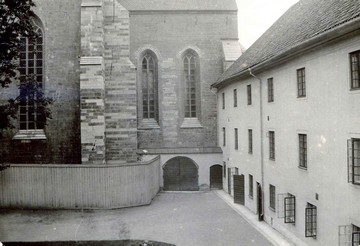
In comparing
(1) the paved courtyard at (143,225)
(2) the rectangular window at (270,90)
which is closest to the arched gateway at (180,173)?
(1) the paved courtyard at (143,225)

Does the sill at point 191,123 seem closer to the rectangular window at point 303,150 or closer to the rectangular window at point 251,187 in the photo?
the rectangular window at point 251,187

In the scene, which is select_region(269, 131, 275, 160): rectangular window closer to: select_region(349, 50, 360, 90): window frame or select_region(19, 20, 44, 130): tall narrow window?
select_region(349, 50, 360, 90): window frame

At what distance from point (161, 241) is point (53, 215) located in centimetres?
682

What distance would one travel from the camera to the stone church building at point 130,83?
22266mm

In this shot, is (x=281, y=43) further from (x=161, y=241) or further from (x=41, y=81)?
(x=41, y=81)

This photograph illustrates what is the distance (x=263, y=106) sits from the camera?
17.7 meters

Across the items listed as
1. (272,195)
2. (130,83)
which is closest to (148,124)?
(130,83)

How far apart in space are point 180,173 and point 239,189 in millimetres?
6790

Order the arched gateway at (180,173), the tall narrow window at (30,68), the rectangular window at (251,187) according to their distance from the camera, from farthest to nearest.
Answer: the arched gateway at (180,173), the tall narrow window at (30,68), the rectangular window at (251,187)

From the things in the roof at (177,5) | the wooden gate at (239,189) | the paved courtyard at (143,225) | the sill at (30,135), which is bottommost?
the paved courtyard at (143,225)

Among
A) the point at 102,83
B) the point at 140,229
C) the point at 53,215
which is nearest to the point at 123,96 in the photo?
the point at 102,83

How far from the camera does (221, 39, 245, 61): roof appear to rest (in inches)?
1109

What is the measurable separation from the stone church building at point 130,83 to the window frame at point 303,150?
11497 mm

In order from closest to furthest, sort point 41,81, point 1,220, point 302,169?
point 302,169
point 1,220
point 41,81
